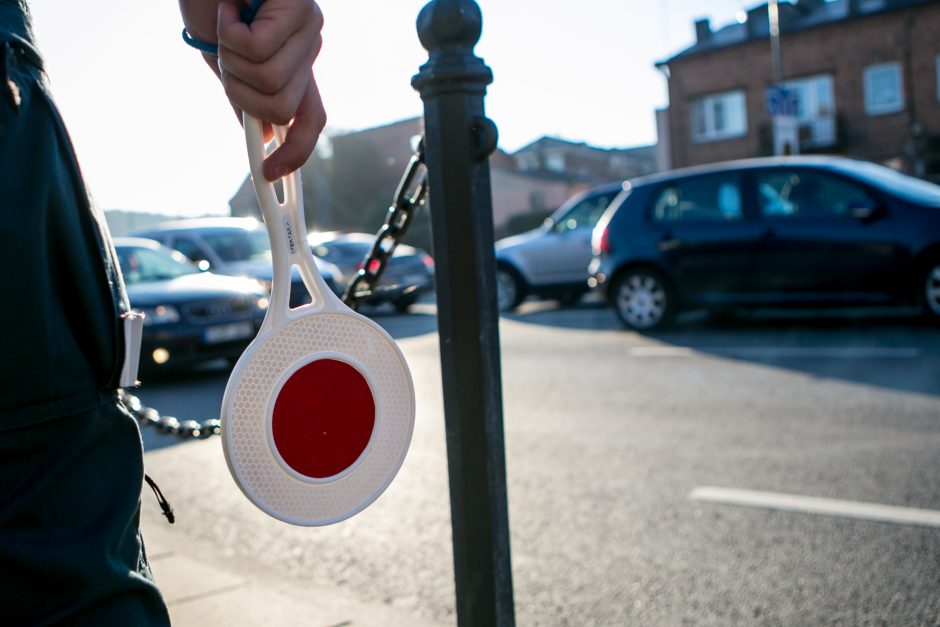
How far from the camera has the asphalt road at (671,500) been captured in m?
3.15

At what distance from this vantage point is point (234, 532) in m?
4.20

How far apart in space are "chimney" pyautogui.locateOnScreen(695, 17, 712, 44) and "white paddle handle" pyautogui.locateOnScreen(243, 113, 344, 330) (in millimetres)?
34903

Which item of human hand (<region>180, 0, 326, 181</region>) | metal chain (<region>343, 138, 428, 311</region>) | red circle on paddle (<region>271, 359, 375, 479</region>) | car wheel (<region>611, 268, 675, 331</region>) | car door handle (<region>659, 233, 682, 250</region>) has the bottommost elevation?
car wheel (<region>611, 268, 675, 331</region>)

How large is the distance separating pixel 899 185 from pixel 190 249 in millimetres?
8346

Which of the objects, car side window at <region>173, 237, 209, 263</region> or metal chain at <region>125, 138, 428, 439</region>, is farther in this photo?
car side window at <region>173, 237, 209, 263</region>

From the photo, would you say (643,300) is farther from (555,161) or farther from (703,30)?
(555,161)

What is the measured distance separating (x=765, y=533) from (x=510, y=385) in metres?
3.94

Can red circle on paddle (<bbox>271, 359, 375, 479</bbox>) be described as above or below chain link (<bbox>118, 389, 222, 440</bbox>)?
above

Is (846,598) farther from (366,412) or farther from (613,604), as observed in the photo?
(366,412)

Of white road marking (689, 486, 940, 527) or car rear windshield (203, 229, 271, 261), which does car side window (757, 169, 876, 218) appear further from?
car rear windshield (203, 229, 271, 261)

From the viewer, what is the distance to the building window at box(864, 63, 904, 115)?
29031mm

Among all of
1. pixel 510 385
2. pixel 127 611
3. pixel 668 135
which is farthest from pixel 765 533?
pixel 668 135

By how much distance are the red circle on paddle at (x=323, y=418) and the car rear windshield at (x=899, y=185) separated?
28.2 ft

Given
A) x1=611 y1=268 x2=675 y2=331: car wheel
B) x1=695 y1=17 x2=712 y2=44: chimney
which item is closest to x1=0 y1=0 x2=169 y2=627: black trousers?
x1=611 y1=268 x2=675 y2=331: car wheel
